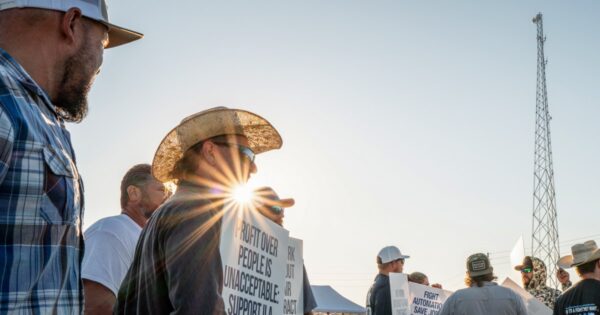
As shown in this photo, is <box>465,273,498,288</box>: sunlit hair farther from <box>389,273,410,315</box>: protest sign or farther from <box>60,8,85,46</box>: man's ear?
<box>60,8,85,46</box>: man's ear

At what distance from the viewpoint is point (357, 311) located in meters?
26.7

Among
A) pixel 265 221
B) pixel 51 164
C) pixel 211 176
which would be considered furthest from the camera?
pixel 265 221

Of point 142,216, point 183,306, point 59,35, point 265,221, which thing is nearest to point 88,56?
point 59,35

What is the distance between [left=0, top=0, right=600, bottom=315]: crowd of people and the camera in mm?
1655

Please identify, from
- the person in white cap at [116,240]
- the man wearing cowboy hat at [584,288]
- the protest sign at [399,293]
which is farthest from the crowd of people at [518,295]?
the person in white cap at [116,240]

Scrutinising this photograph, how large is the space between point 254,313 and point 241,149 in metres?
0.92

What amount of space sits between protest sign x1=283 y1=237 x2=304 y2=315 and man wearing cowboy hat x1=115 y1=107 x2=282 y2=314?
1.10 metres

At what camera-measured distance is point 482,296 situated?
6770 mm

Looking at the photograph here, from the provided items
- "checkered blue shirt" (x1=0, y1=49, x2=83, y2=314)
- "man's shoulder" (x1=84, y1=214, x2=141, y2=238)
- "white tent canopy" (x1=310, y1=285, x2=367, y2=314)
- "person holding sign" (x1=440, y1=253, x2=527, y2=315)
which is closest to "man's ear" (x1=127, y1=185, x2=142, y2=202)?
"man's shoulder" (x1=84, y1=214, x2=141, y2=238)

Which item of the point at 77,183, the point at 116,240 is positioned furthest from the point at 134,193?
the point at 77,183

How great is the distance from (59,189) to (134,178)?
329cm

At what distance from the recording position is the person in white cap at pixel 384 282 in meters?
8.64

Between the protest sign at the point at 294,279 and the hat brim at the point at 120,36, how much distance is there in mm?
2064

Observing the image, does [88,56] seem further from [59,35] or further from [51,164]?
[51,164]
